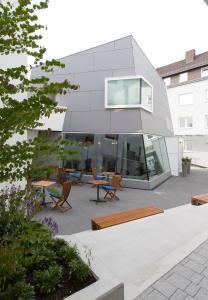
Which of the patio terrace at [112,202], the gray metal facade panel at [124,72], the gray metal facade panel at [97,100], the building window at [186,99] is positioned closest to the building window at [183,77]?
the building window at [186,99]

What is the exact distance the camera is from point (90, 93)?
13.3m

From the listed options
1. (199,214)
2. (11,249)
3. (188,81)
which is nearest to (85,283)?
(11,249)

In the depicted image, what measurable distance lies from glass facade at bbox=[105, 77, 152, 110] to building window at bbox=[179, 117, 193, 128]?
15789mm

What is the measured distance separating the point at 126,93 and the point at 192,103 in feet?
55.0

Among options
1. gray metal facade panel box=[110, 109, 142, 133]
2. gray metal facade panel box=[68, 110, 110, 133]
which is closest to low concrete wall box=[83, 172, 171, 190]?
gray metal facade panel box=[110, 109, 142, 133]

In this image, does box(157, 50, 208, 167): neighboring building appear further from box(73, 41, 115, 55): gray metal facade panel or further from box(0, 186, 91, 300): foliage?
box(0, 186, 91, 300): foliage

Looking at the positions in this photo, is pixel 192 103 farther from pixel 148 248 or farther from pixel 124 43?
pixel 148 248

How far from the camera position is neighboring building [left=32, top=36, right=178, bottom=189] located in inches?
481

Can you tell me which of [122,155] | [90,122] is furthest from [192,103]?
[90,122]

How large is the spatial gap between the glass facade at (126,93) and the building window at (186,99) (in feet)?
52.2

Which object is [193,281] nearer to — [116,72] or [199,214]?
[199,214]

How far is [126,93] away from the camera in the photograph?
12359 mm

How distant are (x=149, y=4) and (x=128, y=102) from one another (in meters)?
9.09

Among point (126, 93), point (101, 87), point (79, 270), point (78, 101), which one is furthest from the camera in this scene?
point (78, 101)
